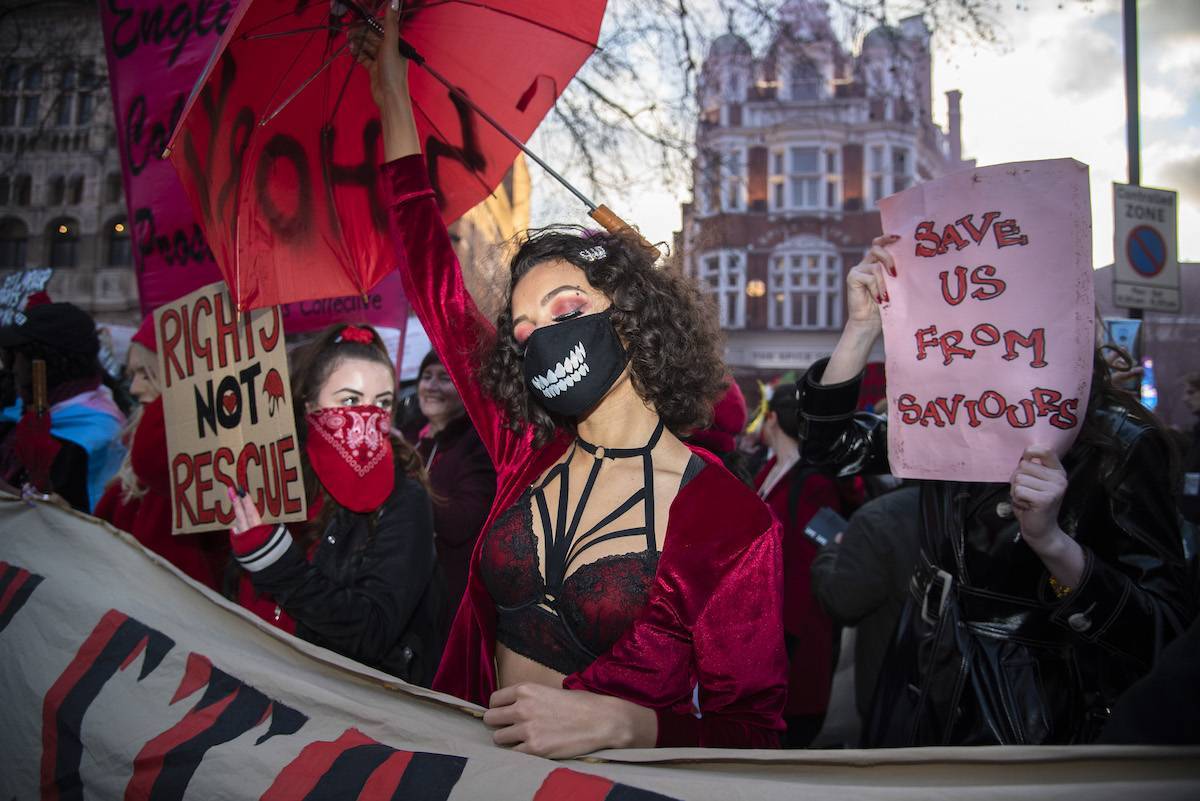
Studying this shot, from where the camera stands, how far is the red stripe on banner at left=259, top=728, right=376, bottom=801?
4.98 ft

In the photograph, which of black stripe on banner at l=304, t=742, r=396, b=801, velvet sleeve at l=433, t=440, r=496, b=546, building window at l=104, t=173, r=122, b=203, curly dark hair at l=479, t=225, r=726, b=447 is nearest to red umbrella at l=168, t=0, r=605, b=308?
curly dark hair at l=479, t=225, r=726, b=447

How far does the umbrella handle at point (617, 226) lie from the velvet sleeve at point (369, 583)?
111cm

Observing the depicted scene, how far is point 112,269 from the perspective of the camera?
80.7ft

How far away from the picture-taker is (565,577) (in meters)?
1.74

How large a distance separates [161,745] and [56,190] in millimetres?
28600

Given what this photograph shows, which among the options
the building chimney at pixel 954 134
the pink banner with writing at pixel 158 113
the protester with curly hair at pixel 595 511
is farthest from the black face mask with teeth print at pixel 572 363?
the building chimney at pixel 954 134

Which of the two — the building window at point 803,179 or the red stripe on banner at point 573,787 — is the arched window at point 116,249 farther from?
the red stripe on banner at point 573,787

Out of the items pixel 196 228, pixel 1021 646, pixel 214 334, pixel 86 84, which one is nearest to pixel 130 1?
pixel 196 228

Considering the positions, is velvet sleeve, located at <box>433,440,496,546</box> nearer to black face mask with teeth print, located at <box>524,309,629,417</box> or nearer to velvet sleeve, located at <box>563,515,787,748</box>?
black face mask with teeth print, located at <box>524,309,629,417</box>

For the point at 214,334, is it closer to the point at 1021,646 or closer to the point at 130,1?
the point at 130,1

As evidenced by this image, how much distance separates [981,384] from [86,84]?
29.4ft

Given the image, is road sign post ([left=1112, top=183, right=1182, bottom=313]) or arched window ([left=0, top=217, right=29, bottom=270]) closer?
road sign post ([left=1112, top=183, right=1182, bottom=313])

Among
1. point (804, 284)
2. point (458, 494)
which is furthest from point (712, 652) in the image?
point (804, 284)

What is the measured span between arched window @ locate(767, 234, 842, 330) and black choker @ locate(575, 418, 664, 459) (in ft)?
92.5
